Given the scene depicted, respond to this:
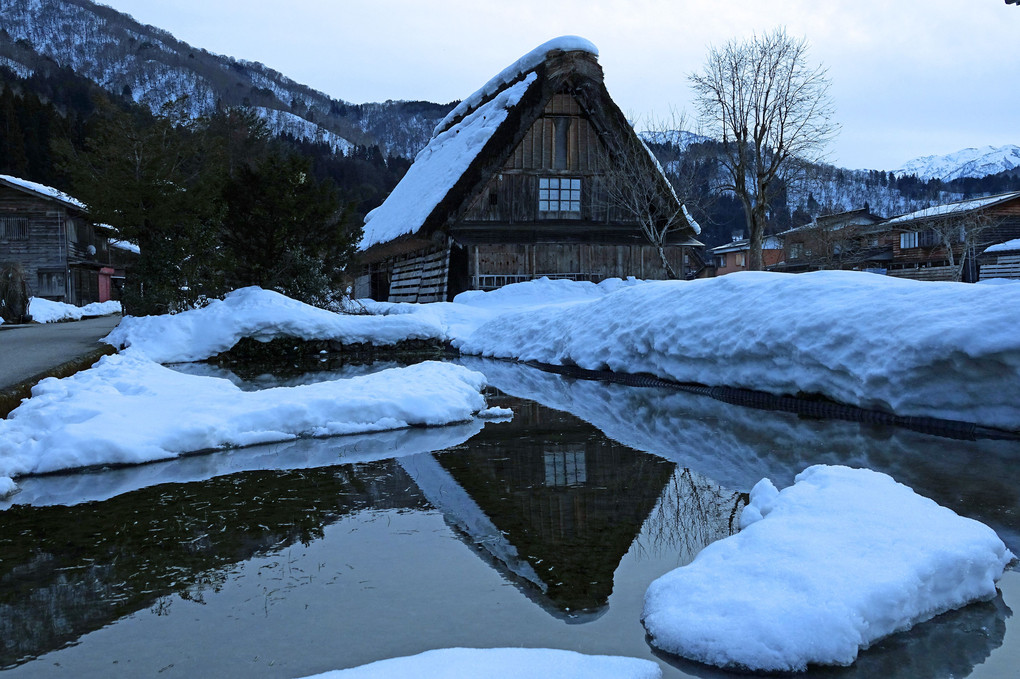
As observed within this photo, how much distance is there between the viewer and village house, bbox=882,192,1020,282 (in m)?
36.3

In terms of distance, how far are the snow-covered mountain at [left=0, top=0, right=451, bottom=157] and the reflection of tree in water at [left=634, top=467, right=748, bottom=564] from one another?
11259cm

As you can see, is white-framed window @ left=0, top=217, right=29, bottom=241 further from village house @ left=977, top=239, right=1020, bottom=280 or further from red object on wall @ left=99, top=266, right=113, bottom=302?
village house @ left=977, top=239, right=1020, bottom=280

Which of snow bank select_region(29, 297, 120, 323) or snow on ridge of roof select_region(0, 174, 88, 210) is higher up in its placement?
snow on ridge of roof select_region(0, 174, 88, 210)

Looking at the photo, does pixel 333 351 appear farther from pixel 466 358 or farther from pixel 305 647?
pixel 305 647

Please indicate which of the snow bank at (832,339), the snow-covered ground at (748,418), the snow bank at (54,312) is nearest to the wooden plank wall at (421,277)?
the snow-covered ground at (748,418)

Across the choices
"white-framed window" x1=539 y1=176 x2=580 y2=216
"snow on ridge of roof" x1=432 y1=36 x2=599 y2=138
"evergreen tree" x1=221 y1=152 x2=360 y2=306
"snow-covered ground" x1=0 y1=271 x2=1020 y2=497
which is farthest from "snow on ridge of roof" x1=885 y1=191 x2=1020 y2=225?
"snow-covered ground" x1=0 y1=271 x2=1020 y2=497

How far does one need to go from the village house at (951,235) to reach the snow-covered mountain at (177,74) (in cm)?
8364

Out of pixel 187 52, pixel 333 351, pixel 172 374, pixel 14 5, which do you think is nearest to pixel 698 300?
pixel 172 374

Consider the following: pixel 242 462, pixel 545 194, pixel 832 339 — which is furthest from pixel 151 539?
pixel 545 194

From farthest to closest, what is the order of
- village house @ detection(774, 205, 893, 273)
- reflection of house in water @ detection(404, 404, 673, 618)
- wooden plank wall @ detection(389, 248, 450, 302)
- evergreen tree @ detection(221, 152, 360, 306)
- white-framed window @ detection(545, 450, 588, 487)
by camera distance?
village house @ detection(774, 205, 893, 273) < wooden plank wall @ detection(389, 248, 450, 302) < evergreen tree @ detection(221, 152, 360, 306) < white-framed window @ detection(545, 450, 588, 487) < reflection of house in water @ detection(404, 404, 673, 618)

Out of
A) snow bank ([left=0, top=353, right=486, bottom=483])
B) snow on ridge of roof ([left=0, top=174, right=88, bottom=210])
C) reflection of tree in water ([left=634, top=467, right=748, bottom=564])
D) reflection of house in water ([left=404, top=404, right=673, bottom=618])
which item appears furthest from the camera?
snow on ridge of roof ([left=0, top=174, right=88, bottom=210])

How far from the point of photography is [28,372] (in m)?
7.61

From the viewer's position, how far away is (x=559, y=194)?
21.1m

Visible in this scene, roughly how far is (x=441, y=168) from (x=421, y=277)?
3523 mm
